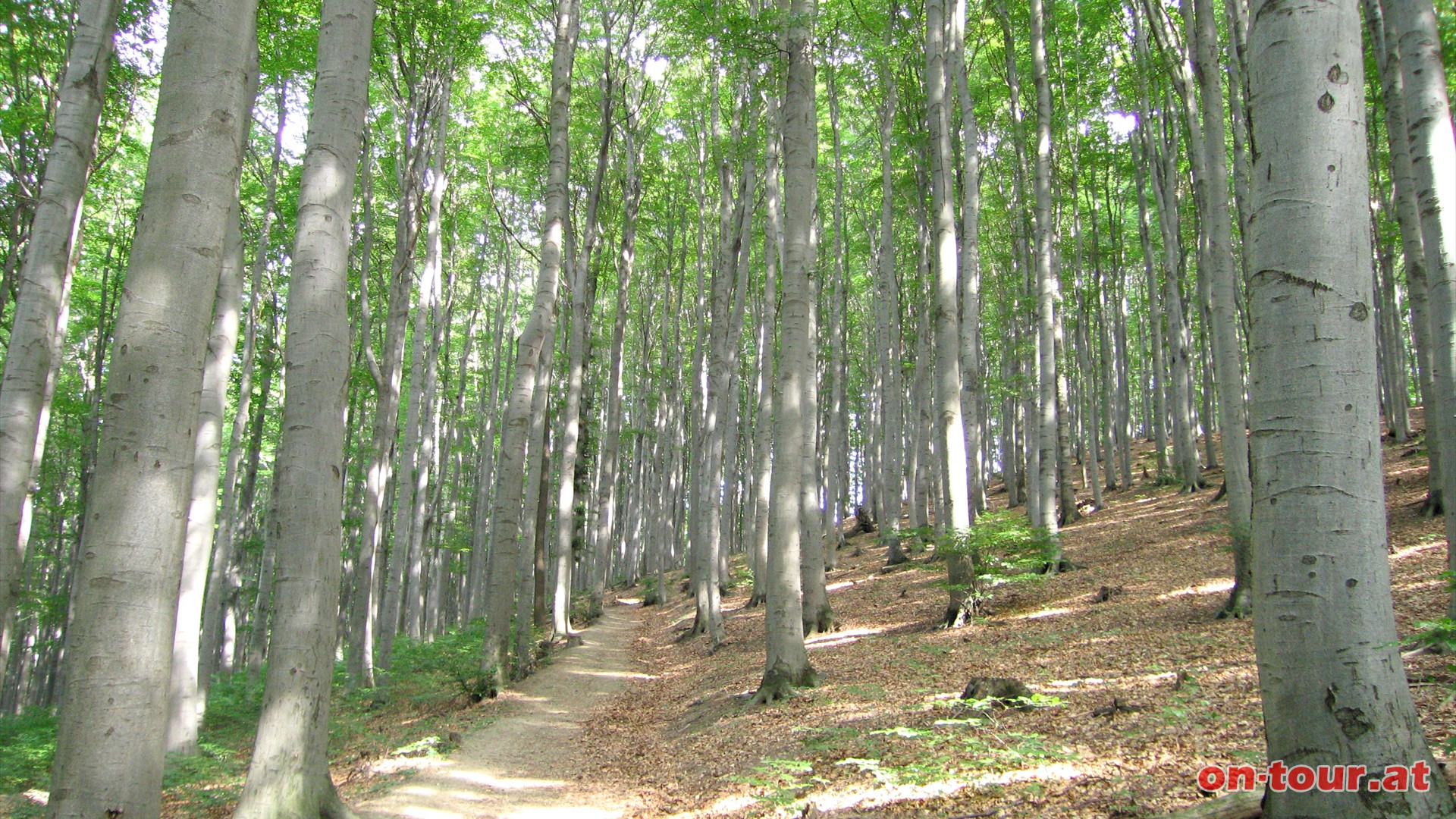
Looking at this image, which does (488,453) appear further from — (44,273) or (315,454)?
(315,454)

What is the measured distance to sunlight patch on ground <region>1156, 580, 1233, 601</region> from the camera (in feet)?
27.3

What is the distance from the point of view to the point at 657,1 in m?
13.8

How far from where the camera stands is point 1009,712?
5.27 m

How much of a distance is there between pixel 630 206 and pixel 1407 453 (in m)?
15.9

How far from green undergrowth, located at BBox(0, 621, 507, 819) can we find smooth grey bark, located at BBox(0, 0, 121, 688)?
211 centimetres

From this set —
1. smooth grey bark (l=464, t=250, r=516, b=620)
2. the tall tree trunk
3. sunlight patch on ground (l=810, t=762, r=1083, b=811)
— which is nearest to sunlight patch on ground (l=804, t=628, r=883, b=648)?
the tall tree trunk

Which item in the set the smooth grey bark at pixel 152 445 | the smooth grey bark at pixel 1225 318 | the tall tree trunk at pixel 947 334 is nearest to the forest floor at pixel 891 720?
the smooth grey bark at pixel 1225 318

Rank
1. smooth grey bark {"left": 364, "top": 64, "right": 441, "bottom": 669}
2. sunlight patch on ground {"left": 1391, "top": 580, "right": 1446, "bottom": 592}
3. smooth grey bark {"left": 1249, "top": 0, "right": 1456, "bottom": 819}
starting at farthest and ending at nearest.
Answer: smooth grey bark {"left": 364, "top": 64, "right": 441, "bottom": 669} → sunlight patch on ground {"left": 1391, "top": 580, "right": 1446, "bottom": 592} → smooth grey bark {"left": 1249, "top": 0, "right": 1456, "bottom": 819}

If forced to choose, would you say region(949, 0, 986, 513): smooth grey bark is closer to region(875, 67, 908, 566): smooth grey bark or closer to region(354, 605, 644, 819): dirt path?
region(875, 67, 908, 566): smooth grey bark

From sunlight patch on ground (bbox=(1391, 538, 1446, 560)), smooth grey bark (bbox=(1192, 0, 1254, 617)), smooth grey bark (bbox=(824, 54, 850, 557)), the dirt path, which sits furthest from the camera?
smooth grey bark (bbox=(824, 54, 850, 557))

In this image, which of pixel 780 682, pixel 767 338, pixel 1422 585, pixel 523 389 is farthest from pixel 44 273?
pixel 1422 585

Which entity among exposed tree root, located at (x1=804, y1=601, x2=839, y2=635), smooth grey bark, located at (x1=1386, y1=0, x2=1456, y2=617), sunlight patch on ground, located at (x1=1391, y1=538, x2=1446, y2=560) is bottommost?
exposed tree root, located at (x1=804, y1=601, x2=839, y2=635)

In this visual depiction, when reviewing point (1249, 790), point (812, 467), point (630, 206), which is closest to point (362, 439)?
point (630, 206)

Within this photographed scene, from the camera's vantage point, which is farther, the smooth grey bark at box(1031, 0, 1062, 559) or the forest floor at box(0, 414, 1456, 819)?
the smooth grey bark at box(1031, 0, 1062, 559)
